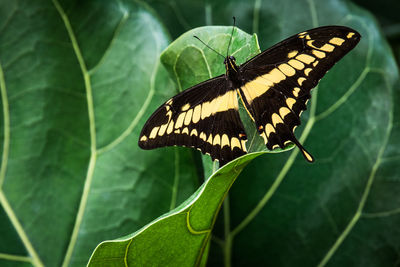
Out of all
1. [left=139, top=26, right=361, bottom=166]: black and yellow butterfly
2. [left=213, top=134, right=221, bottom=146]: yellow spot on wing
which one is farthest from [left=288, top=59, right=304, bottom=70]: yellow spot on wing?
[left=213, top=134, right=221, bottom=146]: yellow spot on wing

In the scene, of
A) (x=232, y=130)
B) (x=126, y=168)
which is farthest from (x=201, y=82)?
(x=126, y=168)

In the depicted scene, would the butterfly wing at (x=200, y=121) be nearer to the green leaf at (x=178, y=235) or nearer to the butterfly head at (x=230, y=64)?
the butterfly head at (x=230, y=64)

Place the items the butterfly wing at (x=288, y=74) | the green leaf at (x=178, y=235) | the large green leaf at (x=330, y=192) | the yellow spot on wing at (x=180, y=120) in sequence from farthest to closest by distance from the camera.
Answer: the large green leaf at (x=330, y=192) < the yellow spot on wing at (x=180, y=120) < the butterfly wing at (x=288, y=74) < the green leaf at (x=178, y=235)

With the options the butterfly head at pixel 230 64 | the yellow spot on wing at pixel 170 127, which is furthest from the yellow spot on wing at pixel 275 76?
the yellow spot on wing at pixel 170 127

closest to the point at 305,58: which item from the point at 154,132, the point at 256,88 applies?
the point at 256,88

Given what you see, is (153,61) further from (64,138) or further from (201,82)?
(64,138)

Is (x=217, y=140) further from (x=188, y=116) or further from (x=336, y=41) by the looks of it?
(x=336, y=41)

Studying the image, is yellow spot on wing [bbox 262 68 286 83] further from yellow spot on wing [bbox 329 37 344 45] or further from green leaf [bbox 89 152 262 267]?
green leaf [bbox 89 152 262 267]
